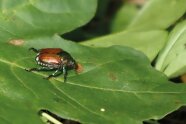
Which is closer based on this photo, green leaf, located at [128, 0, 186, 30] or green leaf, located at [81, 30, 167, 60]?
green leaf, located at [81, 30, 167, 60]

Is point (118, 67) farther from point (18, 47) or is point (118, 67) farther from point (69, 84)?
point (18, 47)

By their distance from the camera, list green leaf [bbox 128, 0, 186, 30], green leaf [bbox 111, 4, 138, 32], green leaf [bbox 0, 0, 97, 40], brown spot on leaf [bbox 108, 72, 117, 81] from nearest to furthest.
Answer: brown spot on leaf [bbox 108, 72, 117, 81], green leaf [bbox 0, 0, 97, 40], green leaf [bbox 128, 0, 186, 30], green leaf [bbox 111, 4, 138, 32]

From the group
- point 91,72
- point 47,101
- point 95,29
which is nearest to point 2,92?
point 47,101

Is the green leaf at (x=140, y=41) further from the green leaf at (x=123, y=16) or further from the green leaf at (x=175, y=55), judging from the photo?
the green leaf at (x=123, y=16)

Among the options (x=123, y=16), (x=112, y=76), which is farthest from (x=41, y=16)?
(x=123, y=16)

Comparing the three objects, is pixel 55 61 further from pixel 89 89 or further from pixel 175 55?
pixel 175 55

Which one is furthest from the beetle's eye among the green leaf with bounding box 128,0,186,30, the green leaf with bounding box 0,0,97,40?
the green leaf with bounding box 128,0,186,30

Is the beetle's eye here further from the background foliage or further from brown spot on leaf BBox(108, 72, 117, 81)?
brown spot on leaf BBox(108, 72, 117, 81)

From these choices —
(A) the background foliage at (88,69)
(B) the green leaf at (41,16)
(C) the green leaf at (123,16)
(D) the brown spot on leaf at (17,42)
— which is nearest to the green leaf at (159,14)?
(A) the background foliage at (88,69)
